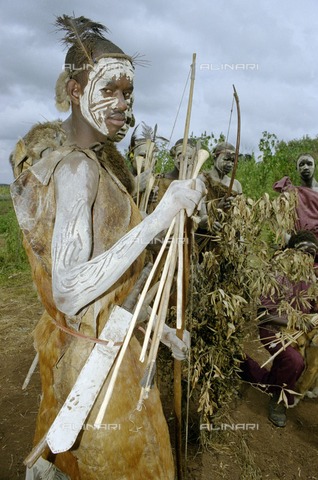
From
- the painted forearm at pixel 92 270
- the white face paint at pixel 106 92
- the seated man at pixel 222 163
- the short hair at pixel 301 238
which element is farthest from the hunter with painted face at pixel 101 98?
the seated man at pixel 222 163

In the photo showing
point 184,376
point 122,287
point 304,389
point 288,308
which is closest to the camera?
point 122,287

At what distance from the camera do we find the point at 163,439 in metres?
1.52

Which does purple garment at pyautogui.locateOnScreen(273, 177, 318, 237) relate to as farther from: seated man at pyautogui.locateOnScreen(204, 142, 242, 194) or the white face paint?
the white face paint

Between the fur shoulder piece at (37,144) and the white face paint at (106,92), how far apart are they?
252 millimetres

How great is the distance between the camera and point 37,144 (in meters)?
1.75

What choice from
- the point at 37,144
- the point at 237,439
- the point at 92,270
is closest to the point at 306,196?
the point at 237,439

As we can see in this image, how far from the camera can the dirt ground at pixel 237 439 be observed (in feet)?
10.5

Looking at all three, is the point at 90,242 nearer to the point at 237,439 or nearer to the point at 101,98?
the point at 101,98

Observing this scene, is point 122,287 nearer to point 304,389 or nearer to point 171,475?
point 171,475

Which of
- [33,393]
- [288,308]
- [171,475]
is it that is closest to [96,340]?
[171,475]

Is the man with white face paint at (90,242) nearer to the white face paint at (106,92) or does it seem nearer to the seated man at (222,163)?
the white face paint at (106,92)

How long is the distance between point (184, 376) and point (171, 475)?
189 cm

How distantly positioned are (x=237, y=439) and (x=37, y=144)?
2983mm

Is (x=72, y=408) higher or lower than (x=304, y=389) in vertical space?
higher
